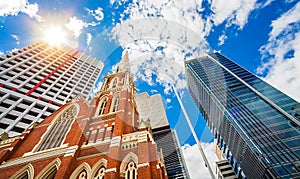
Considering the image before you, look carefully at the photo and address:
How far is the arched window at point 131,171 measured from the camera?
12.9 m

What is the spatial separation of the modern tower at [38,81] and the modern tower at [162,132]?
1699cm

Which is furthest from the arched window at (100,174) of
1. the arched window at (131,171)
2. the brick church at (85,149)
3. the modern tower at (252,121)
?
the modern tower at (252,121)

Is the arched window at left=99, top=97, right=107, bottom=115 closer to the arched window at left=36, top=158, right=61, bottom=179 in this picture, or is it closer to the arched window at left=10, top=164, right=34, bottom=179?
the arched window at left=36, top=158, right=61, bottom=179

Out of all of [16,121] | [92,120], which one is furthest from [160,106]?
[92,120]

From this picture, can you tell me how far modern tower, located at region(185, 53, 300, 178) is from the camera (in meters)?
44.6

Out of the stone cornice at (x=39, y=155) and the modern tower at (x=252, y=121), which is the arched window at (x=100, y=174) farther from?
the modern tower at (x=252, y=121)

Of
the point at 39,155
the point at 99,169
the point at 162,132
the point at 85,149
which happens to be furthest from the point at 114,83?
the point at 162,132

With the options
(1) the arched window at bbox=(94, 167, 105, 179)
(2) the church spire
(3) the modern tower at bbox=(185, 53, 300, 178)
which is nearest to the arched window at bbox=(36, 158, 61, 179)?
(1) the arched window at bbox=(94, 167, 105, 179)

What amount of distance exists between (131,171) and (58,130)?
1008 centimetres

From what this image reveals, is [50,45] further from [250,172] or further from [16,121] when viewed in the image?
[250,172]

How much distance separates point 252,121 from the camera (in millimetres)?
55875

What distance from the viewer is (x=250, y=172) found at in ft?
170

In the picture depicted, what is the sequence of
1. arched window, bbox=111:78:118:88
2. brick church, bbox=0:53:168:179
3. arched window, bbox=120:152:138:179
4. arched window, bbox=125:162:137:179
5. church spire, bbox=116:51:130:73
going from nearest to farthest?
arched window, bbox=125:162:137:179 → arched window, bbox=120:152:138:179 → brick church, bbox=0:53:168:179 → arched window, bbox=111:78:118:88 → church spire, bbox=116:51:130:73

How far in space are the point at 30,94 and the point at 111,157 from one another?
36.3 metres
